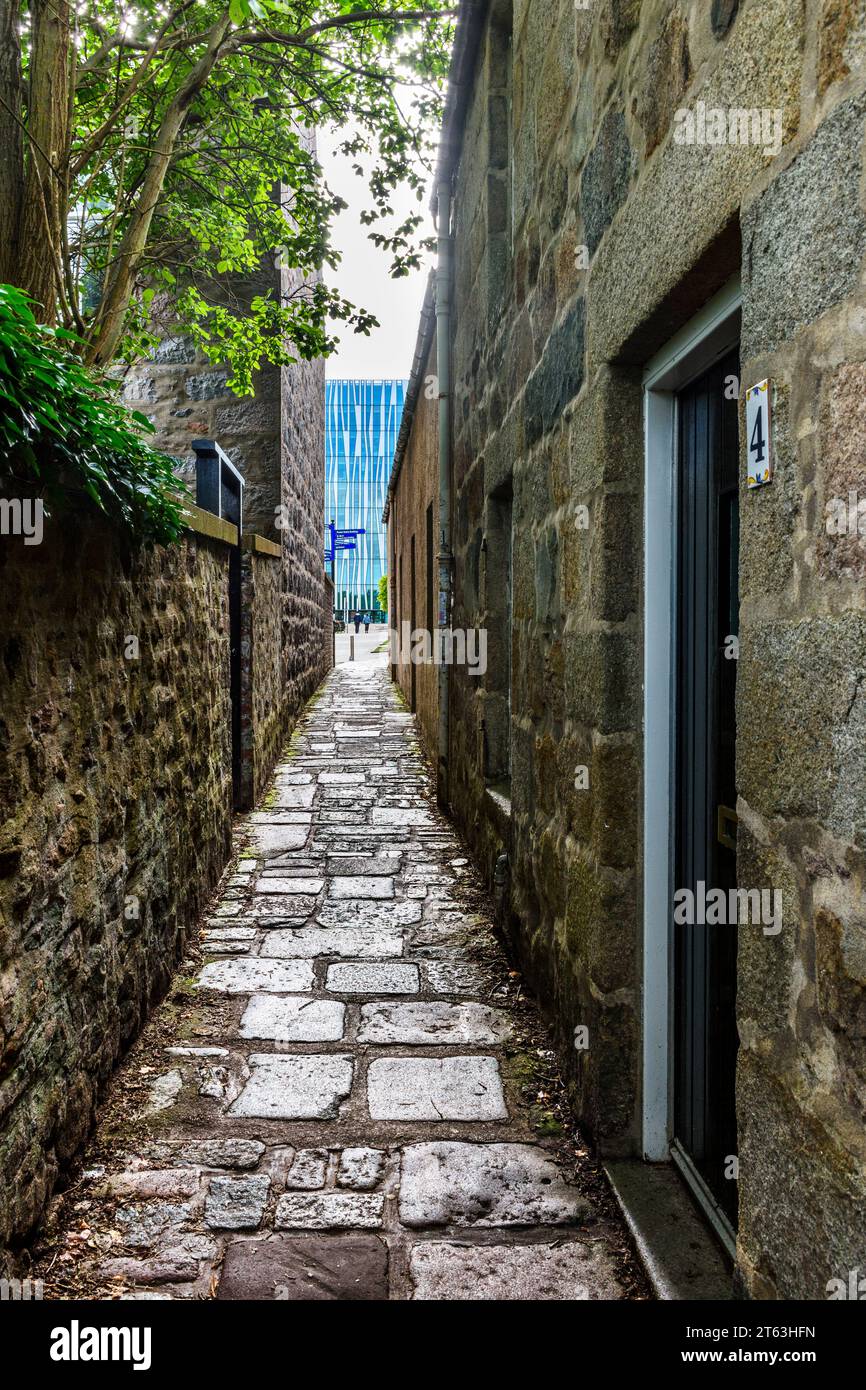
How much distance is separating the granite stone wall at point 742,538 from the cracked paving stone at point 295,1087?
0.73m

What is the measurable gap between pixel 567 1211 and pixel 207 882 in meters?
2.80

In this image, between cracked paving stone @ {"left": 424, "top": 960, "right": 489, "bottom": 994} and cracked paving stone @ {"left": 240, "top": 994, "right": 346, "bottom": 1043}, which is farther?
cracked paving stone @ {"left": 424, "top": 960, "right": 489, "bottom": 994}

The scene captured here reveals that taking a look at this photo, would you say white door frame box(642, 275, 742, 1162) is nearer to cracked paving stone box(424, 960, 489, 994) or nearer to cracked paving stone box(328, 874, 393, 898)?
cracked paving stone box(424, 960, 489, 994)

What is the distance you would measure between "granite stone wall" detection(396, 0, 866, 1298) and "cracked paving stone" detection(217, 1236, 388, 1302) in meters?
0.71

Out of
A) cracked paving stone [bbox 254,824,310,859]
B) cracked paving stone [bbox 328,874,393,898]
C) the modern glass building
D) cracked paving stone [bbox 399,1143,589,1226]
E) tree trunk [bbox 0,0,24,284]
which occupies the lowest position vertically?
cracked paving stone [bbox 399,1143,589,1226]

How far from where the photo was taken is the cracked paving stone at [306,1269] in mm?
2090

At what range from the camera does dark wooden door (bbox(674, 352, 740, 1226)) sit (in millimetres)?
2143

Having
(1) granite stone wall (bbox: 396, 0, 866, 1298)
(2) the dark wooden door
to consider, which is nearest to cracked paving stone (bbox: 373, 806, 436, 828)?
(1) granite stone wall (bbox: 396, 0, 866, 1298)

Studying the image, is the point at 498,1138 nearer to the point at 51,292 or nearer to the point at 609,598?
the point at 609,598

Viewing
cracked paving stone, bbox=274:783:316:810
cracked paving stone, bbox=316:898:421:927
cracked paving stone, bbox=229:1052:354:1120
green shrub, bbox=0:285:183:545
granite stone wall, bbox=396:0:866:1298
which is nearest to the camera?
granite stone wall, bbox=396:0:866:1298

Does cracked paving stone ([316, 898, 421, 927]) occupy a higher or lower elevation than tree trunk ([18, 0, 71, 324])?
lower

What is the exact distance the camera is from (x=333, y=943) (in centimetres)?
434
